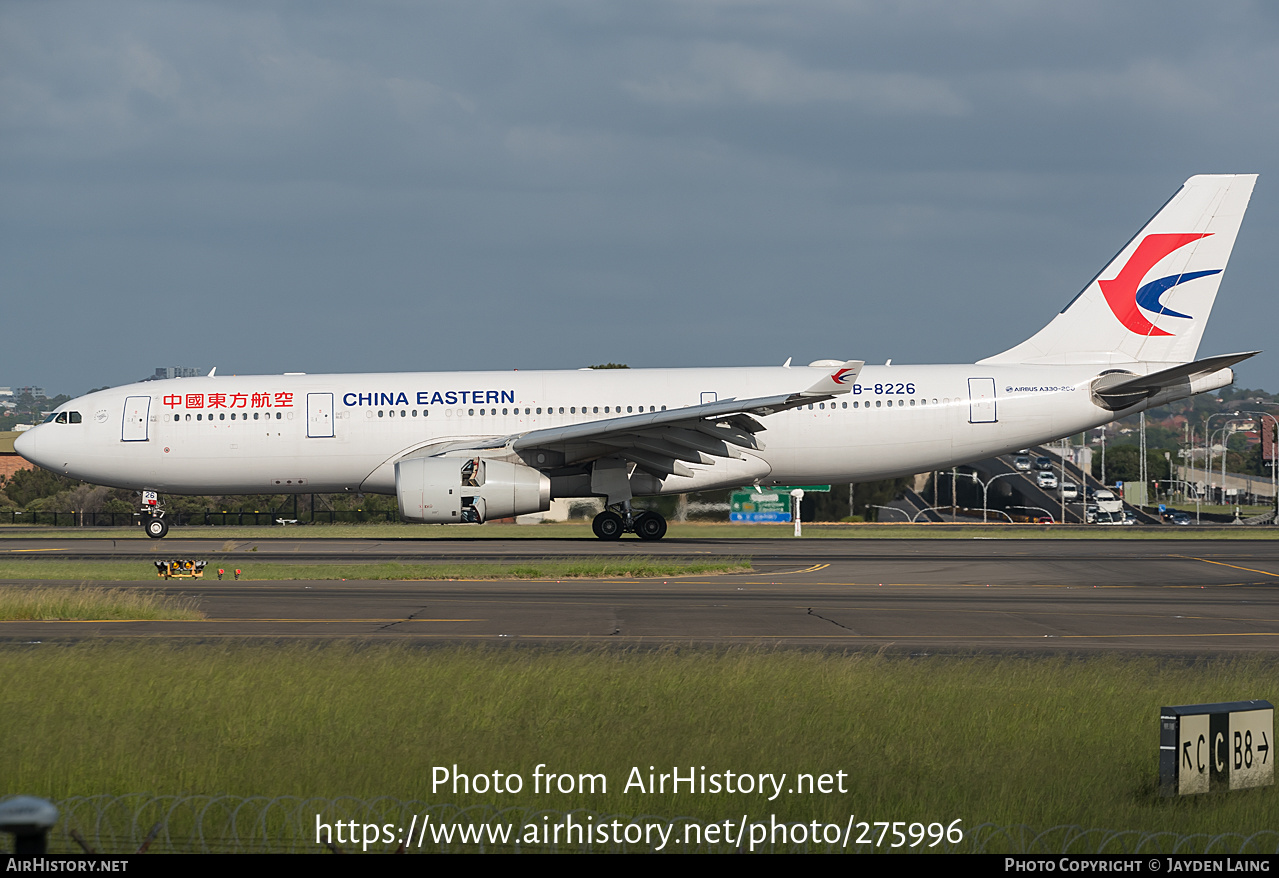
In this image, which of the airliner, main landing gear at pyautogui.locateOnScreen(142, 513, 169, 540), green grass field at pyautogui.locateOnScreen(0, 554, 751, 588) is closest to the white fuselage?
the airliner

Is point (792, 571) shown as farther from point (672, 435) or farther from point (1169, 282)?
point (1169, 282)

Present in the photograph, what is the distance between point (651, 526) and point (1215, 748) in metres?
24.9

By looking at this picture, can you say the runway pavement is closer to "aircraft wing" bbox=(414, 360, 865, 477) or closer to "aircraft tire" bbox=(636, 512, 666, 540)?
"aircraft wing" bbox=(414, 360, 865, 477)

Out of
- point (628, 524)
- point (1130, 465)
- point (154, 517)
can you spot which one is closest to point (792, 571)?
point (628, 524)

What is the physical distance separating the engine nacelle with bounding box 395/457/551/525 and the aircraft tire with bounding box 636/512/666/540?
349cm

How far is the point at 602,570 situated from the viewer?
22.6 metres

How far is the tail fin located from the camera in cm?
3322

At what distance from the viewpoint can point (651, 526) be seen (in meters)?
31.9

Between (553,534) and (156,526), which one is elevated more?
(156,526)

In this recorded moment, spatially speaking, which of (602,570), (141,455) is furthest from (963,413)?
(141,455)

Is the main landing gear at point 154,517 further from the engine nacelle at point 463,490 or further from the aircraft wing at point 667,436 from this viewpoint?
the engine nacelle at point 463,490

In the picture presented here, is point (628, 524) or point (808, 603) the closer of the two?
point (808, 603)

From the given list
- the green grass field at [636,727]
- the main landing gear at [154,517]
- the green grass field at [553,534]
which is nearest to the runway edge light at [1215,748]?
the green grass field at [636,727]

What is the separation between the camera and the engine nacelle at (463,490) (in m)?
28.8
